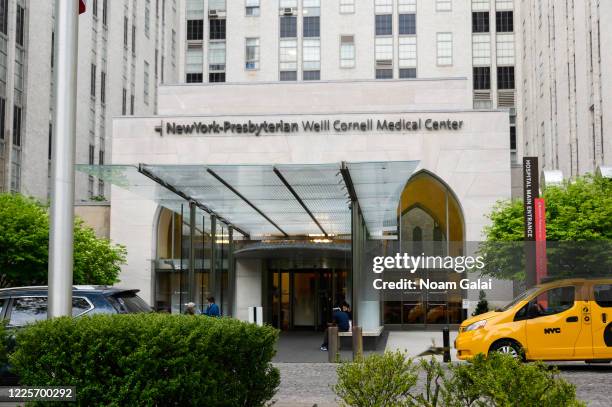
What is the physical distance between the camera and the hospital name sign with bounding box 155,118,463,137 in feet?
110

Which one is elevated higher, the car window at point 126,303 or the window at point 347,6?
the window at point 347,6

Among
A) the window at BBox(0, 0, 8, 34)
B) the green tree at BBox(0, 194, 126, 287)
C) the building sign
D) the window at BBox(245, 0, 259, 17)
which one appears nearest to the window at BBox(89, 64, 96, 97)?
the window at BBox(0, 0, 8, 34)

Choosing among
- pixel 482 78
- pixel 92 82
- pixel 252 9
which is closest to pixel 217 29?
pixel 252 9

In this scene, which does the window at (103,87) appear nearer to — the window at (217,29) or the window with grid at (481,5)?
the window at (217,29)

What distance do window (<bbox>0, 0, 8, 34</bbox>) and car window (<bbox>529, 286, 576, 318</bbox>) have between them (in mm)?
29372

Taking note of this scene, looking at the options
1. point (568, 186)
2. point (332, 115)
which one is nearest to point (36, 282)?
point (332, 115)

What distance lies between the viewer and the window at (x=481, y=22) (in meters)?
60.8

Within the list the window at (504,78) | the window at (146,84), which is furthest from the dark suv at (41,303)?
the window at (504,78)

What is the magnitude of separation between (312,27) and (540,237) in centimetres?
4251

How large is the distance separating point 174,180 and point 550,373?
13897mm

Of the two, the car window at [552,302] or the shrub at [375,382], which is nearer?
the shrub at [375,382]

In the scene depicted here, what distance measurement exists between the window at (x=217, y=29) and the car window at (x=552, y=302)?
165ft

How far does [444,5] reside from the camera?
6019cm

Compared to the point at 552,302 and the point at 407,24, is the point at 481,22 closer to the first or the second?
the point at 407,24
